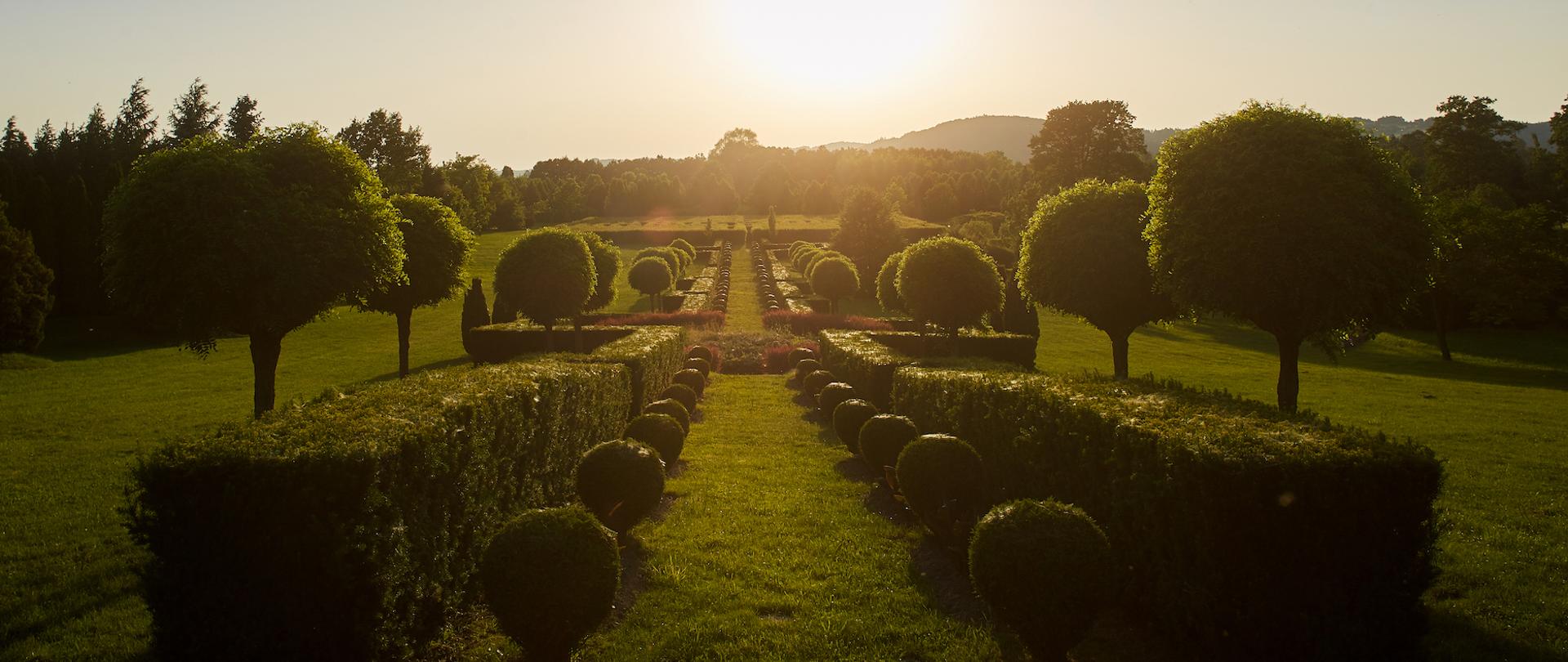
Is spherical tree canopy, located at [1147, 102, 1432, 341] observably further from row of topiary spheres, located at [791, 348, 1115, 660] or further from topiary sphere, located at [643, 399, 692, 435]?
topiary sphere, located at [643, 399, 692, 435]

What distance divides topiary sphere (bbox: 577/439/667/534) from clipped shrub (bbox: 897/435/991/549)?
3264mm

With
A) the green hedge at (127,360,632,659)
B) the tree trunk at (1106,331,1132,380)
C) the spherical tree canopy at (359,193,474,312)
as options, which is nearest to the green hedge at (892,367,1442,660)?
the green hedge at (127,360,632,659)

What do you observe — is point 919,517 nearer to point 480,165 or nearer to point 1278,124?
point 1278,124

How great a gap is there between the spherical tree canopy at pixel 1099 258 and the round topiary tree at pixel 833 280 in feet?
92.4

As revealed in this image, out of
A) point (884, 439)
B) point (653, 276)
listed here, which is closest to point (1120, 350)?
point (884, 439)

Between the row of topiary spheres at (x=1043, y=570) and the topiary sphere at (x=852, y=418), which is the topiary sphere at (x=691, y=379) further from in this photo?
the row of topiary spheres at (x=1043, y=570)

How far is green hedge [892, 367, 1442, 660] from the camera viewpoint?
246 inches

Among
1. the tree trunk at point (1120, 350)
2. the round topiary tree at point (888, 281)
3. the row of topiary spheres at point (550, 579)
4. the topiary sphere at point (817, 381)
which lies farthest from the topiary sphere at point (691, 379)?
the round topiary tree at point (888, 281)

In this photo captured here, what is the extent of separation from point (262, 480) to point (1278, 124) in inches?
555

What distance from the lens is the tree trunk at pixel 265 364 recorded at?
13.6 meters

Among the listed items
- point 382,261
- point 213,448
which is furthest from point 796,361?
point 213,448

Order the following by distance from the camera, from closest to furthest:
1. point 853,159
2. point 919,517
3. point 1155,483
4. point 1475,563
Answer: point 1155,483 → point 1475,563 → point 919,517 → point 853,159

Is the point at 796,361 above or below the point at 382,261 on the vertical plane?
below

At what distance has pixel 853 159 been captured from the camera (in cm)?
16650
